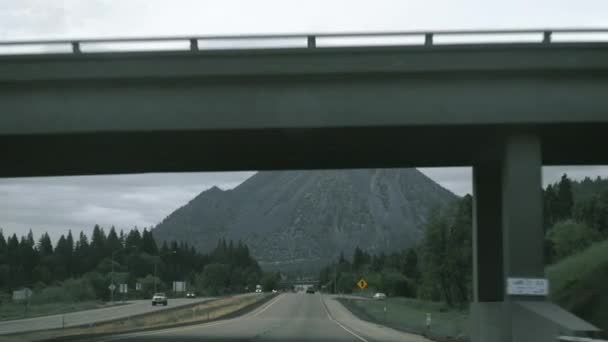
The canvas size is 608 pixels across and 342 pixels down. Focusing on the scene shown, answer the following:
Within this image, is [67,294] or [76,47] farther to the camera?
[67,294]

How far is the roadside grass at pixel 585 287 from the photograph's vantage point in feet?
89.4

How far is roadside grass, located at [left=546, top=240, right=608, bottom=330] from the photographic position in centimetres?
2723

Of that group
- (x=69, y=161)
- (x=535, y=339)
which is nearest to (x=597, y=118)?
(x=535, y=339)

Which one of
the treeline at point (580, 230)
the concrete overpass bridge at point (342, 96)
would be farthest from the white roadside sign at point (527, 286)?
→ the treeline at point (580, 230)

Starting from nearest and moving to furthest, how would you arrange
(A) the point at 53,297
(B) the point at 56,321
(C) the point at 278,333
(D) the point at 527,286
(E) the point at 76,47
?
1. (D) the point at 527,286
2. (E) the point at 76,47
3. (C) the point at 278,333
4. (B) the point at 56,321
5. (A) the point at 53,297

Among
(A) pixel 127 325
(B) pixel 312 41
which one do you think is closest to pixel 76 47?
(B) pixel 312 41

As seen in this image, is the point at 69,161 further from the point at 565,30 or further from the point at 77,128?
the point at 565,30

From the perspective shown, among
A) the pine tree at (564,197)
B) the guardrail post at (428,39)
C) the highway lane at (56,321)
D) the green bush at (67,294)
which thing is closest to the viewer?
the guardrail post at (428,39)

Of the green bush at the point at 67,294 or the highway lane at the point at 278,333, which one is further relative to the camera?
the green bush at the point at 67,294

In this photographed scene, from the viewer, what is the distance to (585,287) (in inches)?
1208

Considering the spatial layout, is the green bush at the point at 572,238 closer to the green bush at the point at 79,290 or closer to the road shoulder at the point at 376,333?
the road shoulder at the point at 376,333

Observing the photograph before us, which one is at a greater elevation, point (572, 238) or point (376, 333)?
point (572, 238)

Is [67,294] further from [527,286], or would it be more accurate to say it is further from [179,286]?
[527,286]

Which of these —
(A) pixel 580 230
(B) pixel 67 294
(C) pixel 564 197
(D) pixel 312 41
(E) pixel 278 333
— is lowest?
(B) pixel 67 294
